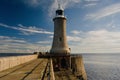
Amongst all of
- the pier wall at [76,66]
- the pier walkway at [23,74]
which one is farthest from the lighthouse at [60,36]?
the pier walkway at [23,74]

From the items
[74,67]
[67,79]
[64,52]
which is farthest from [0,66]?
[64,52]

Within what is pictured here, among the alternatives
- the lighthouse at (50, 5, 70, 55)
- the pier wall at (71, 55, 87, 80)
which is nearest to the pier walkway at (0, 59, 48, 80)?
the pier wall at (71, 55, 87, 80)

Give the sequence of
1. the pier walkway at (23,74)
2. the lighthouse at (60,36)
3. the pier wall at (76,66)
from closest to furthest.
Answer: the pier walkway at (23,74)
the pier wall at (76,66)
the lighthouse at (60,36)

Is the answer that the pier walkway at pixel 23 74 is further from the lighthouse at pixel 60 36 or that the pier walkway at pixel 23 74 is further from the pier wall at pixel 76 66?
the lighthouse at pixel 60 36

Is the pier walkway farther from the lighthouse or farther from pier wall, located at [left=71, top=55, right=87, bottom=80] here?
the lighthouse

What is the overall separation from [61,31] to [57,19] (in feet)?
8.17

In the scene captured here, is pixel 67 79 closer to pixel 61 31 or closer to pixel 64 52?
pixel 64 52

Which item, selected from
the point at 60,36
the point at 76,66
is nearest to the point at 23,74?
the point at 76,66

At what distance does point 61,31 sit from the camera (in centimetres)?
3262

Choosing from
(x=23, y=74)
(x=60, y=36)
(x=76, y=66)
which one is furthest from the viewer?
(x=60, y=36)

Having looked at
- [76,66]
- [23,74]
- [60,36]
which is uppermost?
[60,36]

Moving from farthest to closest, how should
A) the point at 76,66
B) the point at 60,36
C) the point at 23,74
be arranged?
the point at 60,36, the point at 76,66, the point at 23,74

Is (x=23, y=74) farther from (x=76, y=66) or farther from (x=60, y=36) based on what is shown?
(x=60, y=36)

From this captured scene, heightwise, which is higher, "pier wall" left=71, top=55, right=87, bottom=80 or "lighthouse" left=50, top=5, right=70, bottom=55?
"lighthouse" left=50, top=5, right=70, bottom=55
